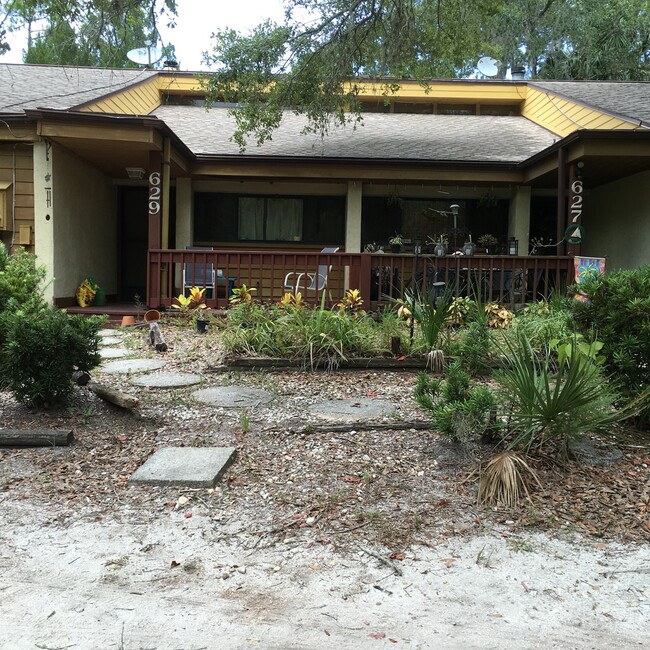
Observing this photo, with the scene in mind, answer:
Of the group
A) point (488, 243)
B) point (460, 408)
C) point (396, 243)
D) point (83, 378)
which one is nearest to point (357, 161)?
point (396, 243)

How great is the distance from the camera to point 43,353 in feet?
→ 13.6

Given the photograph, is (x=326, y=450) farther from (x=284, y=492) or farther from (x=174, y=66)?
(x=174, y=66)

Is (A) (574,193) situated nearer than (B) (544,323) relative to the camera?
No

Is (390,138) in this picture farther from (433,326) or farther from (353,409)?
(353,409)

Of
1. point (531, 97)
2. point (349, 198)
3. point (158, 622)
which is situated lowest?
point (158, 622)

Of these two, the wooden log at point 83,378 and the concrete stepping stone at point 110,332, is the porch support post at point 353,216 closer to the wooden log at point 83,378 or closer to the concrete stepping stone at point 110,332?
the concrete stepping stone at point 110,332

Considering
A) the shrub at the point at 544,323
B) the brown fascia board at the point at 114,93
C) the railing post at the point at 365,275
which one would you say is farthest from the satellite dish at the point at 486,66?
the shrub at the point at 544,323

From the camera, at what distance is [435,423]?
3.55m

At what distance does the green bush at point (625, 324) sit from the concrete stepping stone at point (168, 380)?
332 centimetres

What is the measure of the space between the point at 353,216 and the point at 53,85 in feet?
21.1

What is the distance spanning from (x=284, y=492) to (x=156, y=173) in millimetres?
7630

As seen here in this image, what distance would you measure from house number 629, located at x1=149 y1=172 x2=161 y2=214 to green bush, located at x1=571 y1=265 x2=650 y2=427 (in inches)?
290

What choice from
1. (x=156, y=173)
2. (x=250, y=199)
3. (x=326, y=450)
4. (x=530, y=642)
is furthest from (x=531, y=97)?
(x=530, y=642)

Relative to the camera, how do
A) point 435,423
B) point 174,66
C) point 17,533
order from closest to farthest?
1. point 17,533
2. point 435,423
3. point 174,66
